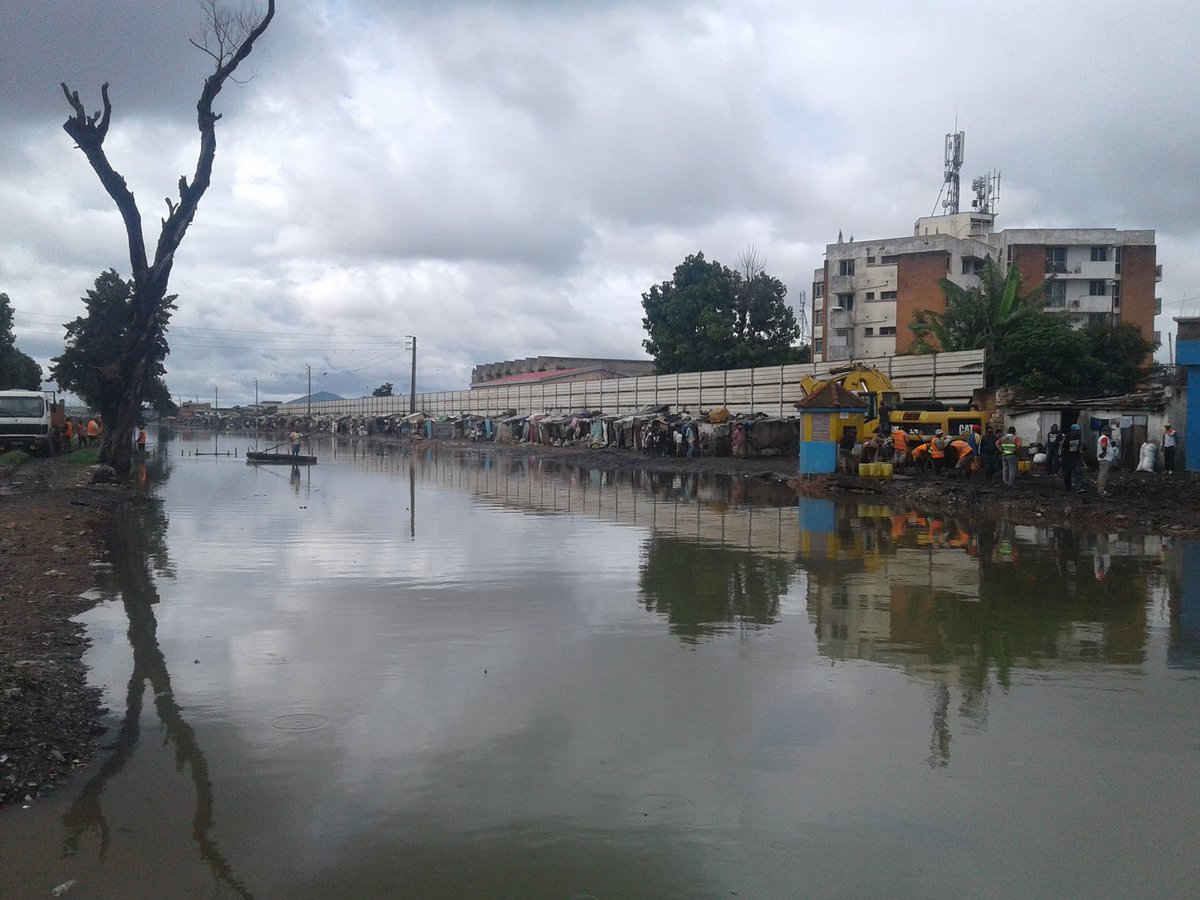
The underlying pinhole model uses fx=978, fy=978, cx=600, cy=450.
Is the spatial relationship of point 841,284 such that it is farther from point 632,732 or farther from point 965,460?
point 632,732

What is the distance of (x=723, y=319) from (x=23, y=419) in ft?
110

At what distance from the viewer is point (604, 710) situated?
662 centimetres

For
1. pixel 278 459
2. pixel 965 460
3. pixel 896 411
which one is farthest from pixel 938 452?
pixel 278 459

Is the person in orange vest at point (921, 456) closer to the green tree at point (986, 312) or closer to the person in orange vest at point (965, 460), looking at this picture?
the person in orange vest at point (965, 460)

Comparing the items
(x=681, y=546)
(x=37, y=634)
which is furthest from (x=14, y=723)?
(x=681, y=546)

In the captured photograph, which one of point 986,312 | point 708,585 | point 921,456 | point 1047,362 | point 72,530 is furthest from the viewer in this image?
point 986,312

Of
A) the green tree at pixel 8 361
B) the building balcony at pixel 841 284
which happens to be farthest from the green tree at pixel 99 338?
the building balcony at pixel 841 284

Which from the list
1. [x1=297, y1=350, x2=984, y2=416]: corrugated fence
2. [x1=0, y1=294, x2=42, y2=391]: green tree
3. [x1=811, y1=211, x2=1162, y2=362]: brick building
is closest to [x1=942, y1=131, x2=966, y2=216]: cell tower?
[x1=811, y1=211, x2=1162, y2=362]: brick building

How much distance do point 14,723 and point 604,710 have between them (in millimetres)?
3580

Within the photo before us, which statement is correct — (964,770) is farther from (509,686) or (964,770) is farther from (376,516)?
(376,516)

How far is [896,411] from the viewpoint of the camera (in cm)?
2838

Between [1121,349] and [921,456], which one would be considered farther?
[1121,349]

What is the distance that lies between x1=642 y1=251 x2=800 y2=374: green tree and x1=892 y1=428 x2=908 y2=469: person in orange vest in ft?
89.5

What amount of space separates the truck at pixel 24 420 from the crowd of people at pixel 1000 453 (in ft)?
83.7
